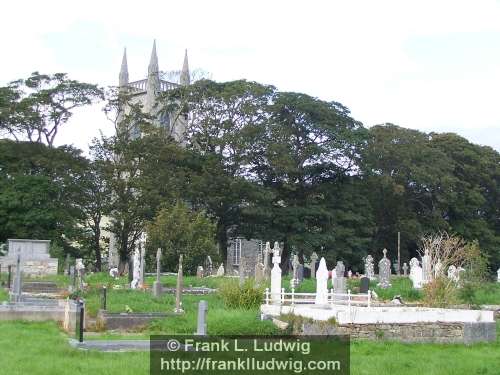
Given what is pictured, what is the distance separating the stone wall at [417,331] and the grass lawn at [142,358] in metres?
0.50

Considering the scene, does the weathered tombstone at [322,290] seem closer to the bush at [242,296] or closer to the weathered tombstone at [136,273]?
the bush at [242,296]

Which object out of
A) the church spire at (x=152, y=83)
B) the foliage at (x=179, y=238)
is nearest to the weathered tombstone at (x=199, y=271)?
the foliage at (x=179, y=238)

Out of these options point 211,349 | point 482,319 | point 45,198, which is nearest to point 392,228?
point 45,198

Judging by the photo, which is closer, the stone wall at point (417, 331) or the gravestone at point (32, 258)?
the stone wall at point (417, 331)

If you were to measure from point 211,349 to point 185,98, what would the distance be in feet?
143

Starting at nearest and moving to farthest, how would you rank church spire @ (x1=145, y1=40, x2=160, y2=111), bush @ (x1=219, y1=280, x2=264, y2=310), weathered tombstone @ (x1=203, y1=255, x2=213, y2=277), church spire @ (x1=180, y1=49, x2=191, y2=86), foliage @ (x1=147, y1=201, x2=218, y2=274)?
bush @ (x1=219, y1=280, x2=264, y2=310) → foliage @ (x1=147, y1=201, x2=218, y2=274) → weathered tombstone @ (x1=203, y1=255, x2=213, y2=277) → church spire @ (x1=145, y1=40, x2=160, y2=111) → church spire @ (x1=180, y1=49, x2=191, y2=86)

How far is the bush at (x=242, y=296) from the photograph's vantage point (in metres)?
21.1

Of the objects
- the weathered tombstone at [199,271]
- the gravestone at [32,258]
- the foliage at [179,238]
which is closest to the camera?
the foliage at [179,238]

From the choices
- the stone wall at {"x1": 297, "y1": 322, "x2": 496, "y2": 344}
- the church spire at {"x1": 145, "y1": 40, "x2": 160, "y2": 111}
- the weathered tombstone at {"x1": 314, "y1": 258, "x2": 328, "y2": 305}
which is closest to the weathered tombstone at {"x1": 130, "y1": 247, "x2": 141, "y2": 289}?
the weathered tombstone at {"x1": 314, "y1": 258, "x2": 328, "y2": 305}

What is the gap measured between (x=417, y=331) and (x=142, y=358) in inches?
285

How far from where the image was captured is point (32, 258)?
41.8m

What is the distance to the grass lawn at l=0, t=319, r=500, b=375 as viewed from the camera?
12.1 meters

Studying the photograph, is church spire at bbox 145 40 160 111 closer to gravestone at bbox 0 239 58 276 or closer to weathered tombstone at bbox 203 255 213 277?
weathered tombstone at bbox 203 255 213 277

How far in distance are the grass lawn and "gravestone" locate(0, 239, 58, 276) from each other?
2384 centimetres
